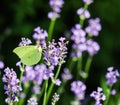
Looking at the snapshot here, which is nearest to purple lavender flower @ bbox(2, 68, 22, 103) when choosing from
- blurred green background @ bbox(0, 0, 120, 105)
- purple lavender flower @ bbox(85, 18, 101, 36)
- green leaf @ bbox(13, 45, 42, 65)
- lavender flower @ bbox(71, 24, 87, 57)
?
green leaf @ bbox(13, 45, 42, 65)

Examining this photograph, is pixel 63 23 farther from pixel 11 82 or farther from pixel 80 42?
pixel 11 82

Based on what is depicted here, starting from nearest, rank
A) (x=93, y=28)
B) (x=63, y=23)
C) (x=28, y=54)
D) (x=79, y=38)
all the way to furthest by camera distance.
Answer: (x=28, y=54) < (x=79, y=38) < (x=93, y=28) < (x=63, y=23)

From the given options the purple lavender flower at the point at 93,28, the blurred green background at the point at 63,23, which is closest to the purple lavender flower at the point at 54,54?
the purple lavender flower at the point at 93,28

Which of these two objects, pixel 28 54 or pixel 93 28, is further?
pixel 93 28

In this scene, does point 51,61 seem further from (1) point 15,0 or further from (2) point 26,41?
(1) point 15,0

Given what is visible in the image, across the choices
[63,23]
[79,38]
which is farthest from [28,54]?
[63,23]

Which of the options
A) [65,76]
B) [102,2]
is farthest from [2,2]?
[65,76]

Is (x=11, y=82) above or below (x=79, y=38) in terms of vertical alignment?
below

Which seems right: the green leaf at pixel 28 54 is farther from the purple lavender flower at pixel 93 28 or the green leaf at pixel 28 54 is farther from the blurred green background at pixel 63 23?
the blurred green background at pixel 63 23
